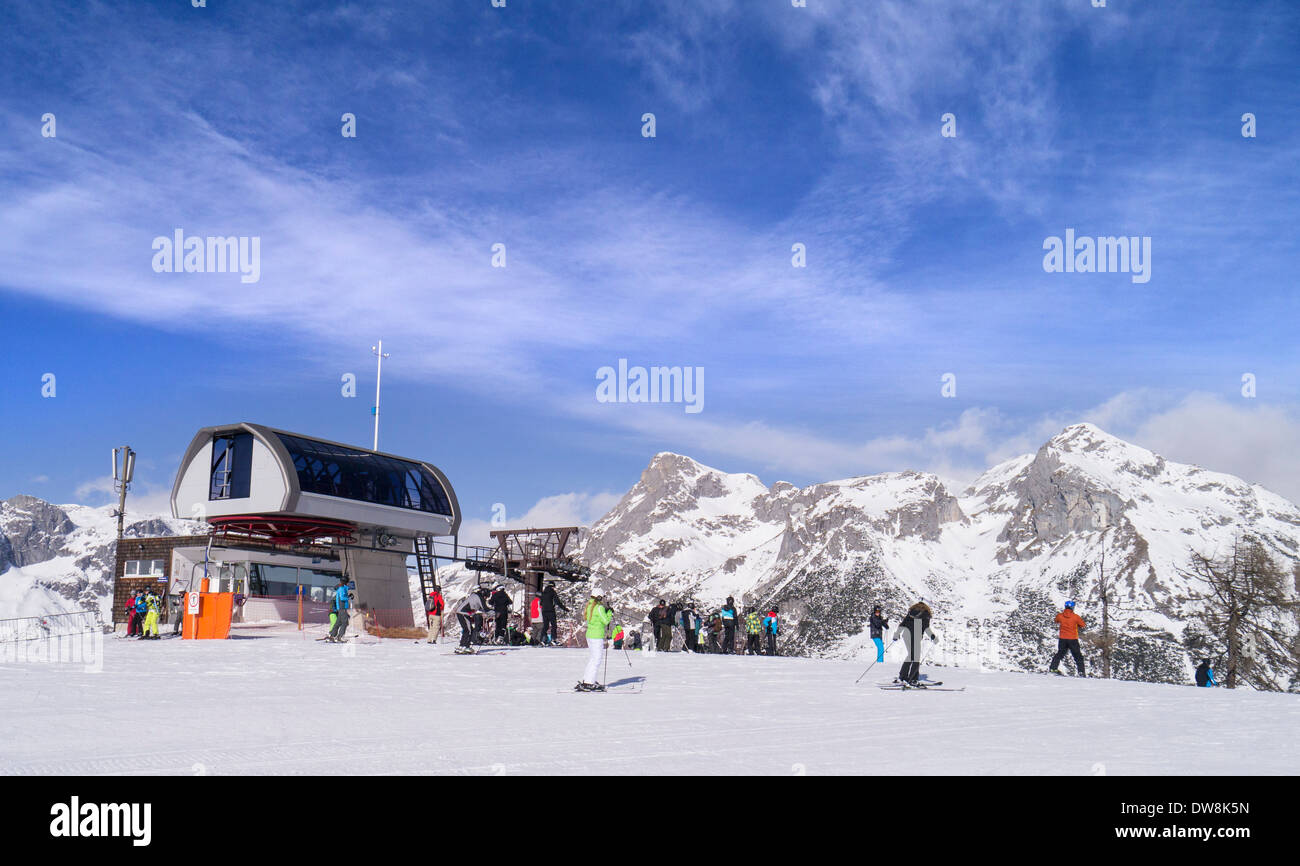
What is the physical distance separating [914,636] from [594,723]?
8.66m

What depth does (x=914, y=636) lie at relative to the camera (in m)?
19.1

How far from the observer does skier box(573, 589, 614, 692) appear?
59.7 ft

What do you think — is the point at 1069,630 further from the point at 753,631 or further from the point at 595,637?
the point at 595,637

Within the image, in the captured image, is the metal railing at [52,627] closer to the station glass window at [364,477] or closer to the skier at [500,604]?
the station glass window at [364,477]

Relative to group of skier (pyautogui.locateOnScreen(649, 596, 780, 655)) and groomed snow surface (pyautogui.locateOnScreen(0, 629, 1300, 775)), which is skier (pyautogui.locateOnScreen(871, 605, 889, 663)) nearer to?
groomed snow surface (pyautogui.locateOnScreen(0, 629, 1300, 775))

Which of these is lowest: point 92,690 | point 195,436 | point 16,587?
point 16,587

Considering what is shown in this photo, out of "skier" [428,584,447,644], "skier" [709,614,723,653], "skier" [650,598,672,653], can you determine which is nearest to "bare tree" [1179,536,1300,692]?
"skier" [709,614,723,653]

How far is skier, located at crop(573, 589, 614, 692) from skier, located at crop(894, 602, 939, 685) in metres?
5.87

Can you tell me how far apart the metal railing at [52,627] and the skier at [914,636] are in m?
30.8
